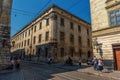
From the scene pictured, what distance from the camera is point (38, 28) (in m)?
31.5

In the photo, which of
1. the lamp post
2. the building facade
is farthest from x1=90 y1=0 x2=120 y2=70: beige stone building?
the building facade

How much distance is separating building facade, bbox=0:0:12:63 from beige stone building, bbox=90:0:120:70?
11311 millimetres

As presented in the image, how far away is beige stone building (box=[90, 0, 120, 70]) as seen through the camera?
13089 millimetres

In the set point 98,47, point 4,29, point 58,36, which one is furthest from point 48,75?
point 58,36

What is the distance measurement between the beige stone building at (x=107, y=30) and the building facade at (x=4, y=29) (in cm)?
1131

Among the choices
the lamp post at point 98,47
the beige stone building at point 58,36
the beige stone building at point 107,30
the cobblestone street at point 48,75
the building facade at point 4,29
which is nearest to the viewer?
the cobblestone street at point 48,75

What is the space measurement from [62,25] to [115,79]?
19816mm

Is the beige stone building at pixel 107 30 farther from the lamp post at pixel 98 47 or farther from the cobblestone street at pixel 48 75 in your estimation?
the cobblestone street at pixel 48 75

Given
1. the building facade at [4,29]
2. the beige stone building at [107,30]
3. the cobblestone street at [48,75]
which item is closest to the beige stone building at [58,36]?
the building facade at [4,29]

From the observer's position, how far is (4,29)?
16.2 meters

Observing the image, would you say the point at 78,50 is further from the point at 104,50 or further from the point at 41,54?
the point at 104,50

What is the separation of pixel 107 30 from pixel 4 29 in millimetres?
12896

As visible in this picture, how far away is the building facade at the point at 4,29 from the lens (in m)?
15.6

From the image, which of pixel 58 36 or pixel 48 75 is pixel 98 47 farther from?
pixel 58 36
